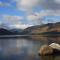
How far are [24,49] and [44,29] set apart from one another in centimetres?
153

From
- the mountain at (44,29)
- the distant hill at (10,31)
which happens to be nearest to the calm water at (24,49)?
the mountain at (44,29)

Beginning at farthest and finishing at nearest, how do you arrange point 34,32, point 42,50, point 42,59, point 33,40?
point 33,40 < point 34,32 < point 42,50 < point 42,59

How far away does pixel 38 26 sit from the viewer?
1020cm

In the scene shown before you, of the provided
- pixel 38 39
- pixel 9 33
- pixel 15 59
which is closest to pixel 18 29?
pixel 9 33

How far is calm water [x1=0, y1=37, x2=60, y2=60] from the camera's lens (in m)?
7.60

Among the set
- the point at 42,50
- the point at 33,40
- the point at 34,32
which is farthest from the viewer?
the point at 33,40

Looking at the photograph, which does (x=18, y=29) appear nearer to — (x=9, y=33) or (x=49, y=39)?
(x=9, y=33)

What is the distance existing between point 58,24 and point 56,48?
262cm

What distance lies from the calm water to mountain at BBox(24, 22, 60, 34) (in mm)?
466

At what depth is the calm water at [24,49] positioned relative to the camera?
7603mm

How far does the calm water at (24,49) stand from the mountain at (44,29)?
466 mm

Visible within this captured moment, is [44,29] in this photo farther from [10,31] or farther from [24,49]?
[10,31]

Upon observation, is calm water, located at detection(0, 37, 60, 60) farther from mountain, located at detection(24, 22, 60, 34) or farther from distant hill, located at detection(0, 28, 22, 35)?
distant hill, located at detection(0, 28, 22, 35)

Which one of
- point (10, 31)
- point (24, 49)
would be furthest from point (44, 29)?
point (10, 31)
